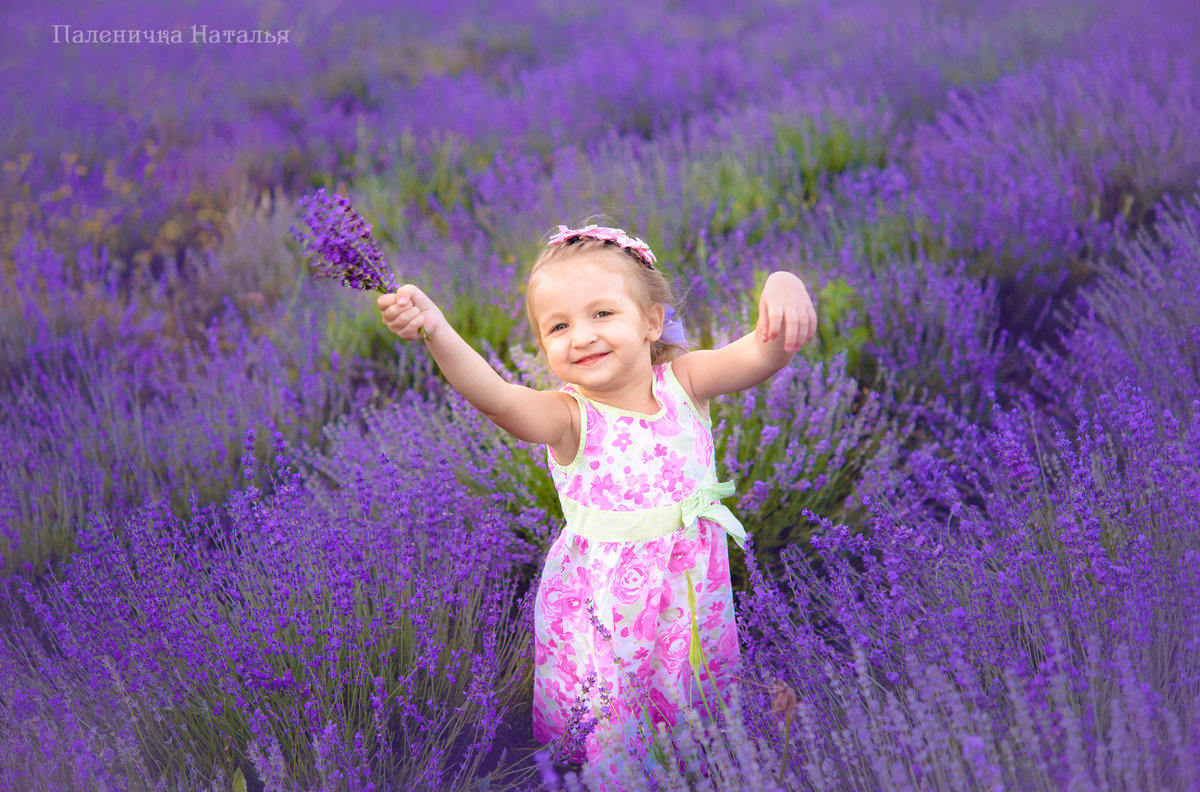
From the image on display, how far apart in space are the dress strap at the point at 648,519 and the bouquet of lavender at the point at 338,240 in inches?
25.5

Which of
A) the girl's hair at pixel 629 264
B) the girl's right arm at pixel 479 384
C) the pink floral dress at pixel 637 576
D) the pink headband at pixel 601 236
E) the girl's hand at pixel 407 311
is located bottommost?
the pink floral dress at pixel 637 576

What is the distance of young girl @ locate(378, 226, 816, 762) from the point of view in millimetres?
1781

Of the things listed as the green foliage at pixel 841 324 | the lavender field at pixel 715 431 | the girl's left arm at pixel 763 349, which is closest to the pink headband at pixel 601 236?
the lavender field at pixel 715 431

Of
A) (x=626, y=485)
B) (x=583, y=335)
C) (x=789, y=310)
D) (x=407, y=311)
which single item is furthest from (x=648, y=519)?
(x=407, y=311)

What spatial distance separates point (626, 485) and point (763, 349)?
1.25 ft

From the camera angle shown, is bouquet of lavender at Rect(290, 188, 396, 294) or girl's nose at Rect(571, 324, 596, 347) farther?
girl's nose at Rect(571, 324, 596, 347)

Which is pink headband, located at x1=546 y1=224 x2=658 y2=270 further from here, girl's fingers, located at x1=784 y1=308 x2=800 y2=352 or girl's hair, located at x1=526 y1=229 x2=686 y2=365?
girl's fingers, located at x1=784 y1=308 x2=800 y2=352

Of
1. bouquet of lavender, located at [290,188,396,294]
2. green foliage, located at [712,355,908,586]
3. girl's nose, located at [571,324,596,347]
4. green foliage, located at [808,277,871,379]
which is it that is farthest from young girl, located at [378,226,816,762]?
green foliage, located at [808,277,871,379]

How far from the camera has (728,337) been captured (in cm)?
271

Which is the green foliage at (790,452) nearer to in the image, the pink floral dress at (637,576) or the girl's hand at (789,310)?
the pink floral dress at (637,576)

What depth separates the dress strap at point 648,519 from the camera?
181 centimetres

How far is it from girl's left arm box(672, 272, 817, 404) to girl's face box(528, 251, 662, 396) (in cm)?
14

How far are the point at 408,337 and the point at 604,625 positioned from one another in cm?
68

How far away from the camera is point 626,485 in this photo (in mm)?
1814
